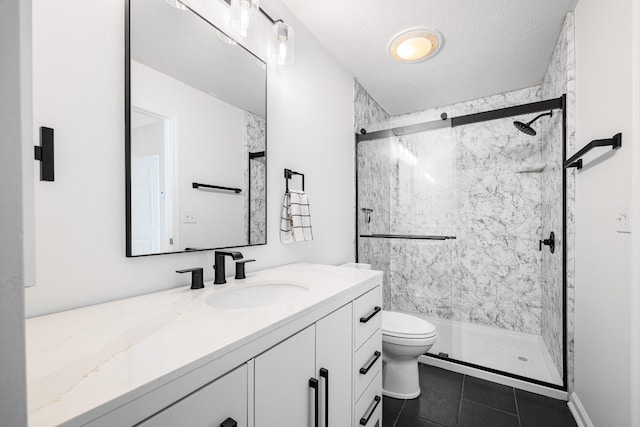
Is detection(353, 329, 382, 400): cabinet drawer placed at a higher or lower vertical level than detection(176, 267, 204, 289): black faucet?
lower

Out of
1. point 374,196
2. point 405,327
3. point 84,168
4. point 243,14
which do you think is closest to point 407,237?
point 374,196

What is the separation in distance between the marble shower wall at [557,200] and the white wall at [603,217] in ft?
0.29

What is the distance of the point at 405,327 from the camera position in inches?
74.7

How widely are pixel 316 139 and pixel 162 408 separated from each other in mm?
1844

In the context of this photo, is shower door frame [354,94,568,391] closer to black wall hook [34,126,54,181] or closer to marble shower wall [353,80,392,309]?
marble shower wall [353,80,392,309]

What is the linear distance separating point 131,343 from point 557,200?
104 inches

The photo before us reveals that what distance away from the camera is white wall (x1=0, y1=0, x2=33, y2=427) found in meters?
0.25

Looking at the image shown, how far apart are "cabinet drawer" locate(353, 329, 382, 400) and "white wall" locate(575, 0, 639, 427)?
0.96 m

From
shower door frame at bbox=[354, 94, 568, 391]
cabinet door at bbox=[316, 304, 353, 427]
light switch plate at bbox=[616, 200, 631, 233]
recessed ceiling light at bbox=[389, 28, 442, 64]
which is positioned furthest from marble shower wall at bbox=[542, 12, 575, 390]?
cabinet door at bbox=[316, 304, 353, 427]

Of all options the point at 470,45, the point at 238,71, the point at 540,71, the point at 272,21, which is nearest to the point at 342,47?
the point at 272,21

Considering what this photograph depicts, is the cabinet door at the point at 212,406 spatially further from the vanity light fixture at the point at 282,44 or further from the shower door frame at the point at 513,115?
the shower door frame at the point at 513,115

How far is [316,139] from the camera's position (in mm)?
2098

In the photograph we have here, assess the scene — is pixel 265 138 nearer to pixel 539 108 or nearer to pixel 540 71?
pixel 539 108

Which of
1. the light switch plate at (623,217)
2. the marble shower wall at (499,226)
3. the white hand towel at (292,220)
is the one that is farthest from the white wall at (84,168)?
the marble shower wall at (499,226)
